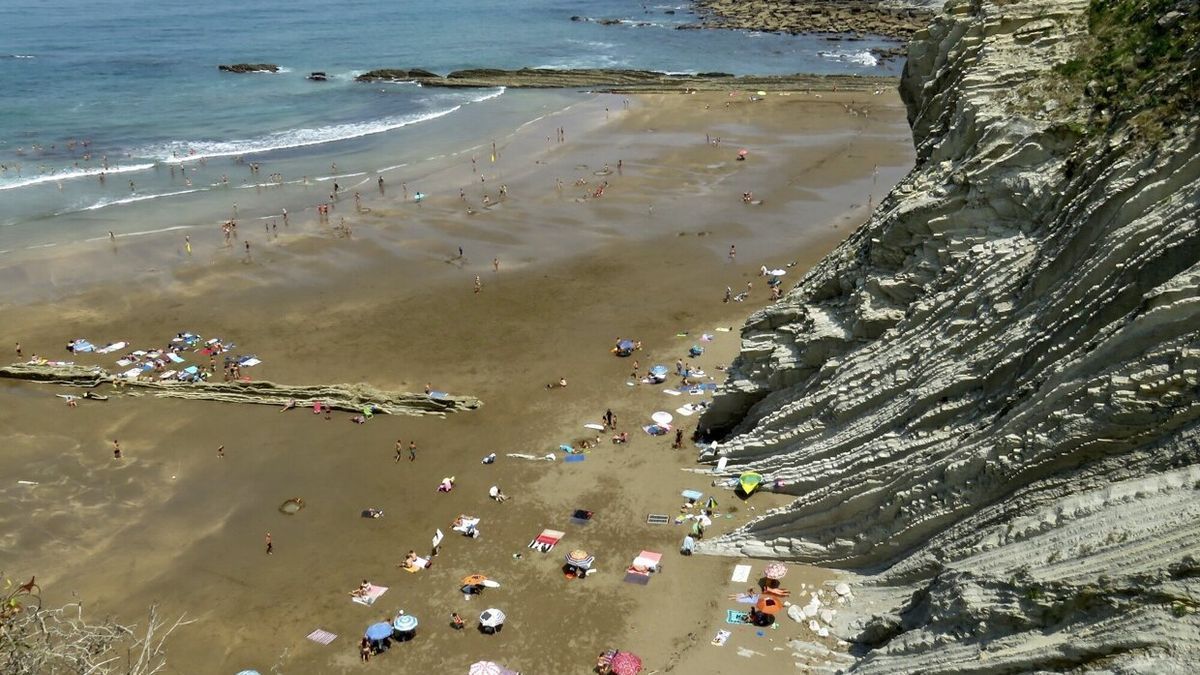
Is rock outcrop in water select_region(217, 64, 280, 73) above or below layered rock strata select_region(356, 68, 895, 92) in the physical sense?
below

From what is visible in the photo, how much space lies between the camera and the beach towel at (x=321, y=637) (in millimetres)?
20172

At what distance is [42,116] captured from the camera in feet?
218

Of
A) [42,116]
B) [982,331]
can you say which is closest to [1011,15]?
[982,331]

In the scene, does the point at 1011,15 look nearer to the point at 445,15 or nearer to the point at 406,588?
the point at 406,588

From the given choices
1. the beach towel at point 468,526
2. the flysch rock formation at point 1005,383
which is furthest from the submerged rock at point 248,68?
the flysch rock formation at point 1005,383

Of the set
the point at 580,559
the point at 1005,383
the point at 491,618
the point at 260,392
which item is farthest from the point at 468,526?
the point at 1005,383

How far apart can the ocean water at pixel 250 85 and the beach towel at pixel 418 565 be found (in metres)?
32.0

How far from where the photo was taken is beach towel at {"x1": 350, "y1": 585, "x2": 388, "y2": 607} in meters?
21.3

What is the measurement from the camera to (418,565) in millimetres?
22453

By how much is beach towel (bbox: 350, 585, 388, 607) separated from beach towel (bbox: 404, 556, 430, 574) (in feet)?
2.67

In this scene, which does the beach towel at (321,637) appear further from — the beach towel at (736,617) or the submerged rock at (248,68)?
the submerged rock at (248,68)

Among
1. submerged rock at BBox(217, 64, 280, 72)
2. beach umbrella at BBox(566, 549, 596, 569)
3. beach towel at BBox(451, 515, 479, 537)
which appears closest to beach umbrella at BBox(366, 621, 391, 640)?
beach towel at BBox(451, 515, 479, 537)

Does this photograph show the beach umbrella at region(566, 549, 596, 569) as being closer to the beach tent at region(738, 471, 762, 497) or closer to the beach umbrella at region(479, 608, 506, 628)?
the beach umbrella at region(479, 608, 506, 628)

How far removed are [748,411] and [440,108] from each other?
5440 cm
